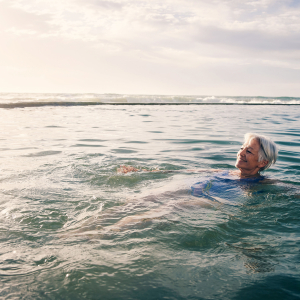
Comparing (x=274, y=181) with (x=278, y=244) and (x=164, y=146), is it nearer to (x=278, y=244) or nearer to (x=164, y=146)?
(x=278, y=244)

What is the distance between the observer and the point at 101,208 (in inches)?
157

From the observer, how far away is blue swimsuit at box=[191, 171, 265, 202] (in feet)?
14.4

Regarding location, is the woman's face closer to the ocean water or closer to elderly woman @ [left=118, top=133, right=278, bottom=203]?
elderly woman @ [left=118, top=133, right=278, bottom=203]

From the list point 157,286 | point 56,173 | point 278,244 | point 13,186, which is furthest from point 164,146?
point 157,286

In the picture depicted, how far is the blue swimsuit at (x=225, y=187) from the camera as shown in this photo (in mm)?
4395

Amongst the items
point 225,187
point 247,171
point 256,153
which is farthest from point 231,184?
point 256,153

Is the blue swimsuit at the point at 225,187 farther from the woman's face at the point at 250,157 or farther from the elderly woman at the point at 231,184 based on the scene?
the woman's face at the point at 250,157

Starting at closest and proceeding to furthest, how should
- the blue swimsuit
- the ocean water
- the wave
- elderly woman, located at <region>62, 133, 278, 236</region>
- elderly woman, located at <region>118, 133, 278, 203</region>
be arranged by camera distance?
the ocean water
elderly woman, located at <region>62, 133, 278, 236</region>
the blue swimsuit
elderly woman, located at <region>118, 133, 278, 203</region>
the wave

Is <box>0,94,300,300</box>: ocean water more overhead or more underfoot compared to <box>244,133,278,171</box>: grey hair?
more underfoot

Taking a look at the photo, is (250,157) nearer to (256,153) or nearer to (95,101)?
(256,153)

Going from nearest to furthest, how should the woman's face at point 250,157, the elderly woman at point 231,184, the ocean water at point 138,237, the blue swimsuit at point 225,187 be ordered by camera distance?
the ocean water at point 138,237 < the elderly woman at point 231,184 < the blue swimsuit at point 225,187 < the woman's face at point 250,157

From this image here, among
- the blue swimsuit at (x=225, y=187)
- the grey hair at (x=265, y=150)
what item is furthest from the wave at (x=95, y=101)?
the grey hair at (x=265, y=150)

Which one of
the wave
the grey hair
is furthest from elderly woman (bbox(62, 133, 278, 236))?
the wave

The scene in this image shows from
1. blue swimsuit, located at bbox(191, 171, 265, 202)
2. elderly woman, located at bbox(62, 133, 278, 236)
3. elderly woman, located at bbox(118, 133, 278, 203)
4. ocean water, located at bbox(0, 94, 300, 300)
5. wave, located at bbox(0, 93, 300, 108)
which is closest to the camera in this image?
ocean water, located at bbox(0, 94, 300, 300)
